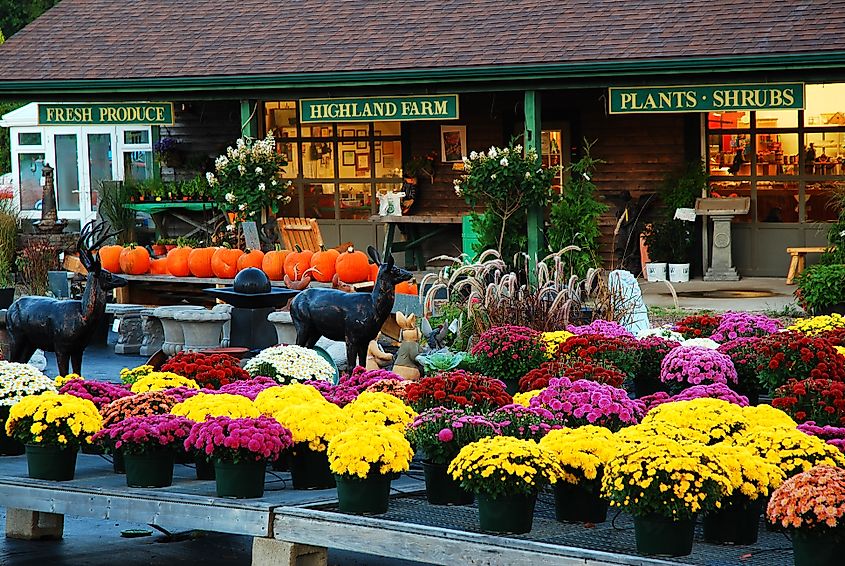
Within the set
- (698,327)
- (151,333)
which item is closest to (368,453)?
(698,327)

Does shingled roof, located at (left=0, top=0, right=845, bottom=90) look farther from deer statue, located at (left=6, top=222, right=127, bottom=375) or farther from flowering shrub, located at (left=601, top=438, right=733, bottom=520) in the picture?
flowering shrub, located at (left=601, top=438, right=733, bottom=520)

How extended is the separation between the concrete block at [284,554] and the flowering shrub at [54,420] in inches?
52.5

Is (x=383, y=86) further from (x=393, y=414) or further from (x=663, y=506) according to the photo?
(x=663, y=506)

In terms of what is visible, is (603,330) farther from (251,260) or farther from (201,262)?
(201,262)

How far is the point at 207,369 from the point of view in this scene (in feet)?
30.8

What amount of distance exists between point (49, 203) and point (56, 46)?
2673mm

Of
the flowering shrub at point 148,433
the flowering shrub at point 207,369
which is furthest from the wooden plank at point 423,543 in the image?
the flowering shrub at point 207,369

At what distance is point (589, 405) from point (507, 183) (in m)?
9.06

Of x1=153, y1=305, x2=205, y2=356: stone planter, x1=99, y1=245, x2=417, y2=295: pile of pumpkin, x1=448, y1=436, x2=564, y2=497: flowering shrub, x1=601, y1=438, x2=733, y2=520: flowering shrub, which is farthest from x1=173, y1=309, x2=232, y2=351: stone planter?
x1=601, y1=438, x2=733, y2=520: flowering shrub

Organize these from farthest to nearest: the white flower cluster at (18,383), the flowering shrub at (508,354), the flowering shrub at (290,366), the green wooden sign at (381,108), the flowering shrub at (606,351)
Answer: the green wooden sign at (381,108)
the flowering shrub at (508,354)
the flowering shrub at (606,351)
the flowering shrub at (290,366)
the white flower cluster at (18,383)

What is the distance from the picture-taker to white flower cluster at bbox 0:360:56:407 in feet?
27.9

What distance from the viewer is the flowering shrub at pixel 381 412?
753 cm

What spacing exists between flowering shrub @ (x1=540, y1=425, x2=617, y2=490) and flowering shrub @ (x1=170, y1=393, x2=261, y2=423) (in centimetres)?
167

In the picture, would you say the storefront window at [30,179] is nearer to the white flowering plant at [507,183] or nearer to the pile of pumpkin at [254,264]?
the pile of pumpkin at [254,264]
